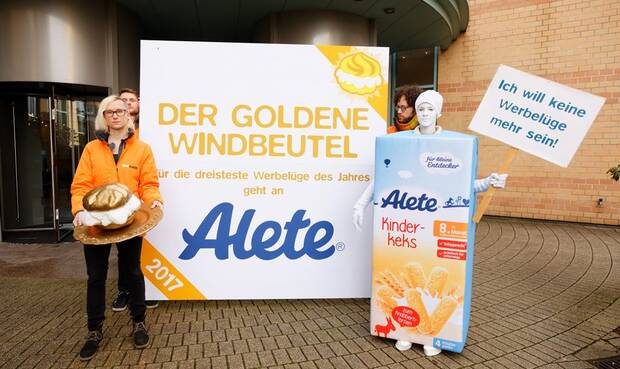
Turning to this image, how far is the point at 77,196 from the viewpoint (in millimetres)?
2625

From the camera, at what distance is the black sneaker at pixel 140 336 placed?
9.12 feet

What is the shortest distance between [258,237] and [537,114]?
2265 mm

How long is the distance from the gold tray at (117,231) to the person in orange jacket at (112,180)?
0.43 ft

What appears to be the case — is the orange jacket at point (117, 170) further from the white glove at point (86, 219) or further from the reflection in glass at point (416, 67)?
the reflection in glass at point (416, 67)

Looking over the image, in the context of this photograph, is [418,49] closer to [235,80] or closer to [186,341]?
[235,80]

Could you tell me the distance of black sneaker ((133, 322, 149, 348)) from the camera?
278 centimetres

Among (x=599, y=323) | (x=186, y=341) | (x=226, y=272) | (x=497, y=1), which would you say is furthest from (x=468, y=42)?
(x=186, y=341)

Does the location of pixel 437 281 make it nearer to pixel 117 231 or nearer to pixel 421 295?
pixel 421 295

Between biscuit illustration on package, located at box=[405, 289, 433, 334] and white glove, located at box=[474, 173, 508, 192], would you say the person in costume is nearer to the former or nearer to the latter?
white glove, located at box=[474, 173, 508, 192]

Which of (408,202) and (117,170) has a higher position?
(117,170)

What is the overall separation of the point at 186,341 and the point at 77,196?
1.25 meters

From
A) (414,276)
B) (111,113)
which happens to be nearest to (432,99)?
(414,276)

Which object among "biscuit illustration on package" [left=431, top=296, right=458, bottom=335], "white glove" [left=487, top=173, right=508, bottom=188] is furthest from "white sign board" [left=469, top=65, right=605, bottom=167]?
"biscuit illustration on package" [left=431, top=296, right=458, bottom=335]

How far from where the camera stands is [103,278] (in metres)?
2.67
